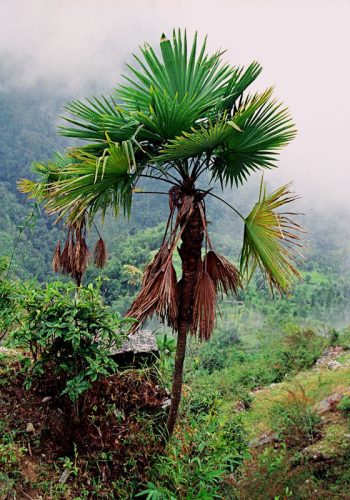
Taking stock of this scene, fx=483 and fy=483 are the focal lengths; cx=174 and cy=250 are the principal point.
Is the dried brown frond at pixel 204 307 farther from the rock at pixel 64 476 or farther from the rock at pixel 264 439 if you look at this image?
the rock at pixel 264 439

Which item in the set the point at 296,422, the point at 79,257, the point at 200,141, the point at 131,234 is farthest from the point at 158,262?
the point at 131,234

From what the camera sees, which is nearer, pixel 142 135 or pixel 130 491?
pixel 142 135

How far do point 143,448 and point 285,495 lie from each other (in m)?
1.67

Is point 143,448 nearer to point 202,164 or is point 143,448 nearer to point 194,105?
point 202,164

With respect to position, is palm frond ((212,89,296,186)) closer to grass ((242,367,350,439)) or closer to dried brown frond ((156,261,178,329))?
dried brown frond ((156,261,178,329))

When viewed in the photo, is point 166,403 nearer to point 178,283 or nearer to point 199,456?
point 199,456

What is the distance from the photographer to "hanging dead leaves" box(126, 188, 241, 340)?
3.37 meters

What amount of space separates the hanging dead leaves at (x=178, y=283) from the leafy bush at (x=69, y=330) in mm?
318

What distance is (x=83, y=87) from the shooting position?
105000mm

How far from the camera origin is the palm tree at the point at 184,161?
126 inches

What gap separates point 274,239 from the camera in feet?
11.3

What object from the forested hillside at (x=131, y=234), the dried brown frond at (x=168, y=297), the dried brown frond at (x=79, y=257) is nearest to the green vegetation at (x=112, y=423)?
the dried brown frond at (x=168, y=297)

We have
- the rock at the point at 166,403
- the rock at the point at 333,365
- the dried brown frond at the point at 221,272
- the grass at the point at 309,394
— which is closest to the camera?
the dried brown frond at the point at 221,272

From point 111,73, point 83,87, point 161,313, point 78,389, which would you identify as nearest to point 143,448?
point 78,389
